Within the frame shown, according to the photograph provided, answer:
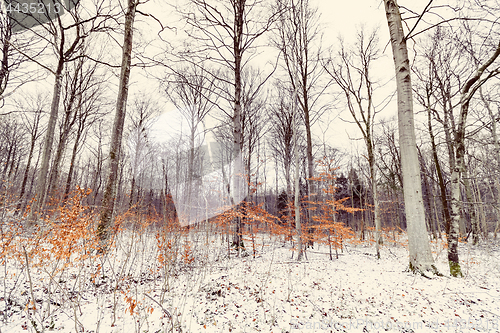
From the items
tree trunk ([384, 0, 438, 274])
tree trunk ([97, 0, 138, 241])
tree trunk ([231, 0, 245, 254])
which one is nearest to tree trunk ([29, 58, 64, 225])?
tree trunk ([97, 0, 138, 241])

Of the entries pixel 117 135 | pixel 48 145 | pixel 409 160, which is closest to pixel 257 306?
pixel 409 160

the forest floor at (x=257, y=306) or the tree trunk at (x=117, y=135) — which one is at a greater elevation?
the tree trunk at (x=117, y=135)

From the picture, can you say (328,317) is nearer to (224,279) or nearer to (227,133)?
(224,279)

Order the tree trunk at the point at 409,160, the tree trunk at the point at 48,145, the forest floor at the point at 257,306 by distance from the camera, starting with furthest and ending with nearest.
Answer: the tree trunk at the point at 48,145, the tree trunk at the point at 409,160, the forest floor at the point at 257,306

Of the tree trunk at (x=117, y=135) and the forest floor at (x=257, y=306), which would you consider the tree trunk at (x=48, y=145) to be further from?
the forest floor at (x=257, y=306)

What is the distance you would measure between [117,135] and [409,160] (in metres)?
7.05

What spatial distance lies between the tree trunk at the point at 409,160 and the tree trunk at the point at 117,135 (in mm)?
6649

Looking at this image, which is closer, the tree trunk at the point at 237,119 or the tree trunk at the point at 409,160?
the tree trunk at the point at 409,160

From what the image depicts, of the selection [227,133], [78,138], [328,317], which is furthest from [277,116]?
[78,138]

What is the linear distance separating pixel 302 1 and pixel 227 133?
8841 mm

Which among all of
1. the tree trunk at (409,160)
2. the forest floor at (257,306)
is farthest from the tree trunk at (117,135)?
the tree trunk at (409,160)

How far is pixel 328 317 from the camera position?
2779 millimetres

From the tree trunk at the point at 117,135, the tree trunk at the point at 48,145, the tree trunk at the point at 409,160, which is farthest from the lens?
the tree trunk at the point at 48,145

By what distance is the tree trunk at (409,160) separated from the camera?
388cm
